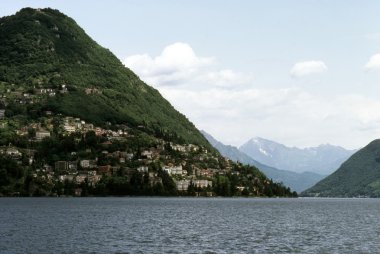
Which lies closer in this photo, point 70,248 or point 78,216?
point 70,248

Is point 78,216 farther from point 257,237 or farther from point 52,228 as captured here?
point 257,237

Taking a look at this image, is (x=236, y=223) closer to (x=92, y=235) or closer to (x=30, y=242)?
(x=92, y=235)

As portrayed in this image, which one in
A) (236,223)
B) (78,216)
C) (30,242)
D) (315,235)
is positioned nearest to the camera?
(30,242)

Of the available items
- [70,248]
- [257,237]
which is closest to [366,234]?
[257,237]

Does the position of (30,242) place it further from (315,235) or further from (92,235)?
(315,235)

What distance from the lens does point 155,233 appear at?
114125mm

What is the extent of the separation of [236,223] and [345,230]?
87.5 feet

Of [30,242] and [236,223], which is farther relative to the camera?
[236,223]

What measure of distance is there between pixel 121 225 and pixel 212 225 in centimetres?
1966

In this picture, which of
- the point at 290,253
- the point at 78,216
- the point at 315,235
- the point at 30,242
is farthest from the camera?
the point at 78,216

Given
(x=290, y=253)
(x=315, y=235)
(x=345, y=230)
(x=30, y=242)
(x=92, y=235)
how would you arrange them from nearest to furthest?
(x=290, y=253) < (x=30, y=242) < (x=92, y=235) < (x=315, y=235) < (x=345, y=230)

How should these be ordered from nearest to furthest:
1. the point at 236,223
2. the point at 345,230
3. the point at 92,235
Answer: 1. the point at 92,235
2. the point at 345,230
3. the point at 236,223

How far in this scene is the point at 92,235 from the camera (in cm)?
10750

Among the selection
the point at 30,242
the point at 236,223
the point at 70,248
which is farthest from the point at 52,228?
the point at 236,223
